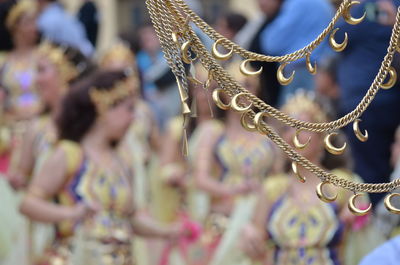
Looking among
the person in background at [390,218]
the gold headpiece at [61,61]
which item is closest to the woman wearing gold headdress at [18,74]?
the gold headpiece at [61,61]

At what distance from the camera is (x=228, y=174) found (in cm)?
639

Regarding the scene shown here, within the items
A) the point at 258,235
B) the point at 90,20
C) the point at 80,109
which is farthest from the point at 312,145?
the point at 90,20

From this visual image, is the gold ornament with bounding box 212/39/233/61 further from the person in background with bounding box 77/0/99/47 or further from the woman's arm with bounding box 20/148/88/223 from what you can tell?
the person in background with bounding box 77/0/99/47

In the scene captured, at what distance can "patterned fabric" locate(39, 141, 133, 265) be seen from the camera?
203 inches

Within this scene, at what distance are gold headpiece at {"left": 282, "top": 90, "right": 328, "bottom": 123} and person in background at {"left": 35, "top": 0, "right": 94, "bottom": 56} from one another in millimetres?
2232

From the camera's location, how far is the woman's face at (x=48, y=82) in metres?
6.31

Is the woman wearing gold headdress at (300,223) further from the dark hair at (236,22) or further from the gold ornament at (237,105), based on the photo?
the gold ornament at (237,105)

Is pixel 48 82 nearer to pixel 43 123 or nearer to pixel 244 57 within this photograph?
pixel 43 123

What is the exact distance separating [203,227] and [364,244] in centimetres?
131

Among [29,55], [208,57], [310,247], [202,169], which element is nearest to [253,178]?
[202,169]

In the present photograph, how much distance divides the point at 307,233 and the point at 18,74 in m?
2.55

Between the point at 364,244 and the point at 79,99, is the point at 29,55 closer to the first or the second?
the point at 79,99

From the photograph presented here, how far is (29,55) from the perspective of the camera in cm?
727

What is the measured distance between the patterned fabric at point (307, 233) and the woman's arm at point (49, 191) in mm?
826
